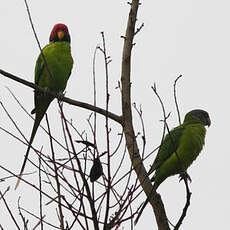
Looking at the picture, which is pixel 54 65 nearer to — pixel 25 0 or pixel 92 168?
pixel 25 0

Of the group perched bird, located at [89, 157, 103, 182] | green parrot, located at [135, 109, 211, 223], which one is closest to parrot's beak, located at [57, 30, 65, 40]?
green parrot, located at [135, 109, 211, 223]

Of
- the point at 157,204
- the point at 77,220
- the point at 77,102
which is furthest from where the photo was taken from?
the point at 77,102

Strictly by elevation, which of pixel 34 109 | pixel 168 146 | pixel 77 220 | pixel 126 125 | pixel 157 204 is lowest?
pixel 77 220

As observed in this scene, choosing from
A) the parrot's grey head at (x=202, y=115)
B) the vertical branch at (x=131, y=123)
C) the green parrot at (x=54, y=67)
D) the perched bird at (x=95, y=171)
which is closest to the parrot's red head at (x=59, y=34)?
the green parrot at (x=54, y=67)

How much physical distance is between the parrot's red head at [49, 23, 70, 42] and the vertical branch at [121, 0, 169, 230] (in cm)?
258

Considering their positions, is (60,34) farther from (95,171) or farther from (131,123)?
(95,171)

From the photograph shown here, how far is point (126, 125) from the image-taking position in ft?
12.0

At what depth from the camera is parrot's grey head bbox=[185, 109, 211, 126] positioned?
6.29m

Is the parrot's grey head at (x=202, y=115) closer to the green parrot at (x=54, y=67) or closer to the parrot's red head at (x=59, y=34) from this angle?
the green parrot at (x=54, y=67)

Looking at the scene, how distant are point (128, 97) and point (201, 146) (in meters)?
2.28

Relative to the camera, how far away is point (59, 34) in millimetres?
6477

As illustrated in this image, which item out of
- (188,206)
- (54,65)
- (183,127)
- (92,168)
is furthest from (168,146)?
(92,168)

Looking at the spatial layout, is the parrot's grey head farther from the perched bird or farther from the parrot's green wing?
the perched bird

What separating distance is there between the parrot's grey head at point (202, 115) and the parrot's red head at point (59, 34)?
2128 mm
